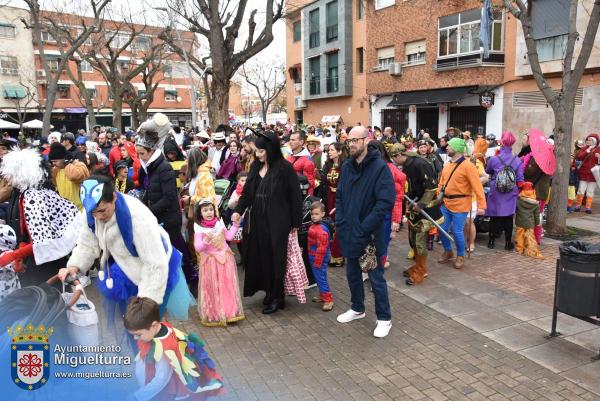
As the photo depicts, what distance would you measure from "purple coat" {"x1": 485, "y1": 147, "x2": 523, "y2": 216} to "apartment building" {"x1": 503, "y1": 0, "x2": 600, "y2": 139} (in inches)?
424

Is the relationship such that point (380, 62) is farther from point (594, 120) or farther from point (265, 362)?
point (265, 362)

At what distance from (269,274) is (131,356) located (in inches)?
94.6

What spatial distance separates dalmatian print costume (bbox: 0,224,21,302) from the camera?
3654mm

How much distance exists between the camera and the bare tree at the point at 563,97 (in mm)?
8352

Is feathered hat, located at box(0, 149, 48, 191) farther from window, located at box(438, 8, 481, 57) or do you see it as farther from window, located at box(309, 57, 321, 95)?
window, located at box(309, 57, 321, 95)

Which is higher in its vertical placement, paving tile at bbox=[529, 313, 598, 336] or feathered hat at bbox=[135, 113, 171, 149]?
feathered hat at bbox=[135, 113, 171, 149]

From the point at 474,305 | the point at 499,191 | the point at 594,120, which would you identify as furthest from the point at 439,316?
the point at 594,120

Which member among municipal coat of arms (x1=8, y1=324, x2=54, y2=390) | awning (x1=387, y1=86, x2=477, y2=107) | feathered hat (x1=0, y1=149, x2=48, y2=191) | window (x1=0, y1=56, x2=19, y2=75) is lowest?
municipal coat of arms (x1=8, y1=324, x2=54, y2=390)

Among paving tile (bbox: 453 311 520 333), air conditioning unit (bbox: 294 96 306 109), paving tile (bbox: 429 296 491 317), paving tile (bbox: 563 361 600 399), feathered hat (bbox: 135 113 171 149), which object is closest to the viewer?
paving tile (bbox: 563 361 600 399)

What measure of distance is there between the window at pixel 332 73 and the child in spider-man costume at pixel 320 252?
2789 centimetres

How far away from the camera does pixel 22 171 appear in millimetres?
3736

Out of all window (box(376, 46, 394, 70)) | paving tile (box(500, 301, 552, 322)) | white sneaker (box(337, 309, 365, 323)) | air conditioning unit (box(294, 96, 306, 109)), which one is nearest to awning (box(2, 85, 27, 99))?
air conditioning unit (box(294, 96, 306, 109))

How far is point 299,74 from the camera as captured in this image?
39.3 metres

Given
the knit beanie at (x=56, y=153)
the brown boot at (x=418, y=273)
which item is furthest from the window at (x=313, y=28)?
the brown boot at (x=418, y=273)
